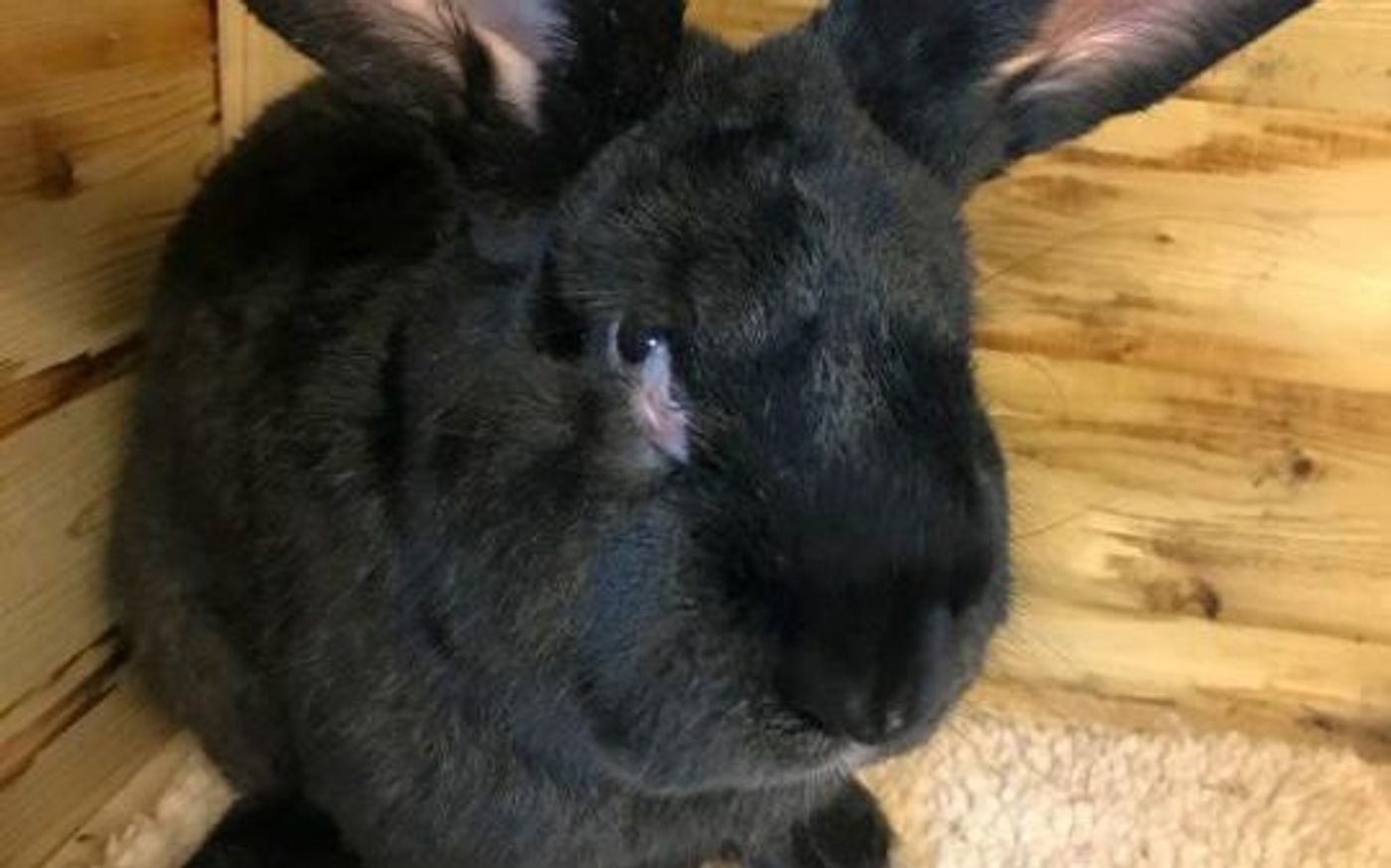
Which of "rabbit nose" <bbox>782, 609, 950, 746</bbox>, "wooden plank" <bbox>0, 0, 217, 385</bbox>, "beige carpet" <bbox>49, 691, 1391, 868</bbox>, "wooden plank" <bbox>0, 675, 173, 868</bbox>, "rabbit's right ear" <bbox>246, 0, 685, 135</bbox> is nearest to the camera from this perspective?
Answer: "rabbit nose" <bbox>782, 609, 950, 746</bbox>

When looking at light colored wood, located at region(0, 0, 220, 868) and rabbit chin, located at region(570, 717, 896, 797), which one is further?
light colored wood, located at region(0, 0, 220, 868)

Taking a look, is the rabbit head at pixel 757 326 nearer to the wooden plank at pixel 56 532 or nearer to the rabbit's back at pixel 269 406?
the rabbit's back at pixel 269 406

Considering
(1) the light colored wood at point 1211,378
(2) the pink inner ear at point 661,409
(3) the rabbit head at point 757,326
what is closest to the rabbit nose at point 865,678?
(3) the rabbit head at point 757,326

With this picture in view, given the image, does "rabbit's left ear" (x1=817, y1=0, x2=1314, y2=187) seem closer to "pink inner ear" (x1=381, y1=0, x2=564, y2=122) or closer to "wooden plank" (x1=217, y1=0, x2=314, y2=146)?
"pink inner ear" (x1=381, y1=0, x2=564, y2=122)

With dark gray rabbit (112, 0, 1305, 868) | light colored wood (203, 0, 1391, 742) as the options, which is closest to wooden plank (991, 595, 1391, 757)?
light colored wood (203, 0, 1391, 742)

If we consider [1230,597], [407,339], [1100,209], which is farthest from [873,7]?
[1230,597]

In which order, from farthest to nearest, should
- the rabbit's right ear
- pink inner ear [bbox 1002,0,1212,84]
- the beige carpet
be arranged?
1. the beige carpet
2. pink inner ear [bbox 1002,0,1212,84]
3. the rabbit's right ear

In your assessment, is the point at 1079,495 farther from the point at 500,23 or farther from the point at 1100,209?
the point at 500,23

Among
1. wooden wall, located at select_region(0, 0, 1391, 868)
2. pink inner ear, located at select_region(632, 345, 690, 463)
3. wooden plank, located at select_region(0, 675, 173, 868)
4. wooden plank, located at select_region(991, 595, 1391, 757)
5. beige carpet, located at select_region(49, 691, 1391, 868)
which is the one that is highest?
pink inner ear, located at select_region(632, 345, 690, 463)

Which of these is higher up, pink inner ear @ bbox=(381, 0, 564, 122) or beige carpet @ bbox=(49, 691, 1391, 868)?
pink inner ear @ bbox=(381, 0, 564, 122)
